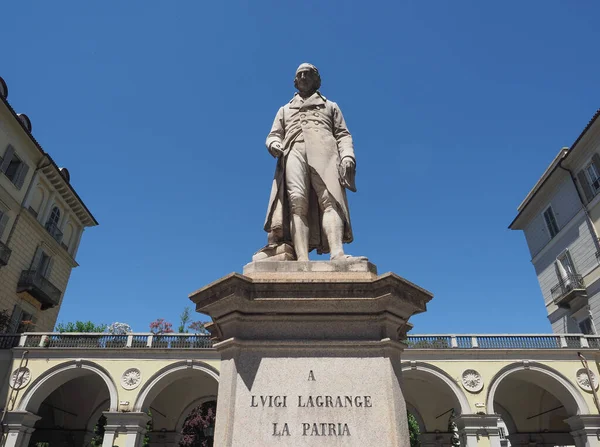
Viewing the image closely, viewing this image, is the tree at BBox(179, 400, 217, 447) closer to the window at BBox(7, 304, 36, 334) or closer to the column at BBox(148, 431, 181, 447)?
the column at BBox(148, 431, 181, 447)

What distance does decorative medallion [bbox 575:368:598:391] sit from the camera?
18797mm

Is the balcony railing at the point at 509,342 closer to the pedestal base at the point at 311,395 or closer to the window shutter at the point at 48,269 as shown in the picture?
the pedestal base at the point at 311,395

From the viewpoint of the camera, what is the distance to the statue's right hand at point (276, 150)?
502 centimetres

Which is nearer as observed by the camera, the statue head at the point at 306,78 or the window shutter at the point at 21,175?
the statue head at the point at 306,78

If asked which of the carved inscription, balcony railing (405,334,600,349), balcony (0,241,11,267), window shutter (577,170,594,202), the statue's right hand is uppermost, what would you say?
window shutter (577,170,594,202)

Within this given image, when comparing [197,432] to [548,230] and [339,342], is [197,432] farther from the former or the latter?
[339,342]

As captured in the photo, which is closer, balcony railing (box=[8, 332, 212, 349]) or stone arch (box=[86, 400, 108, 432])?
balcony railing (box=[8, 332, 212, 349])

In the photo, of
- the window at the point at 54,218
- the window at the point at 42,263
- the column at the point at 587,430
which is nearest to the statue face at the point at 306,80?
the column at the point at 587,430

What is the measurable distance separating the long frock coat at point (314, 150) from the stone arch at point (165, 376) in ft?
55.1

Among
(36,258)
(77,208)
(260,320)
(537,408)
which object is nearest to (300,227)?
(260,320)

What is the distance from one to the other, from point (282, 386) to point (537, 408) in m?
24.0

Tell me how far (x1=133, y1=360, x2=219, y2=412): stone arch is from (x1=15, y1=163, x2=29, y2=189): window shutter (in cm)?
1365

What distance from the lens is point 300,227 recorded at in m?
4.67

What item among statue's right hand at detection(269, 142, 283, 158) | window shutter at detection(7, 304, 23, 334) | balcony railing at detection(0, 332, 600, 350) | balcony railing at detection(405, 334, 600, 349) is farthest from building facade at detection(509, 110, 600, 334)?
window shutter at detection(7, 304, 23, 334)
